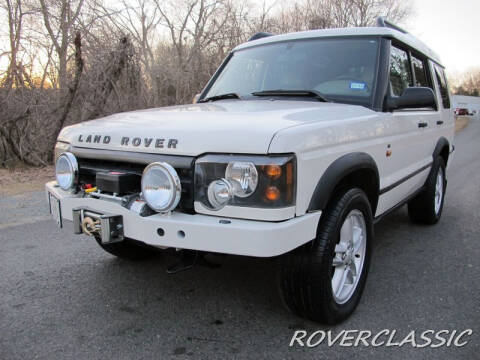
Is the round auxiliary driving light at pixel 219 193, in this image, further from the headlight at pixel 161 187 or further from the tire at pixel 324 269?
the tire at pixel 324 269

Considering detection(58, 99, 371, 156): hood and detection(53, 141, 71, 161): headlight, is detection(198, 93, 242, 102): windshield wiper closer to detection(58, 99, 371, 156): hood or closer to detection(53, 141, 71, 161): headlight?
detection(58, 99, 371, 156): hood

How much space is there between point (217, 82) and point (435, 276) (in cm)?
255

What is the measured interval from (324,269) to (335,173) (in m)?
0.54

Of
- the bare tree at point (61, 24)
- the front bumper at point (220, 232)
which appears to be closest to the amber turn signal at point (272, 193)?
the front bumper at point (220, 232)

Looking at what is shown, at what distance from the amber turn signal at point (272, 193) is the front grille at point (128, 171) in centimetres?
41

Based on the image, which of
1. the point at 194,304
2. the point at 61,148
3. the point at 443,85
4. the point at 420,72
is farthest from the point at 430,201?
the point at 61,148

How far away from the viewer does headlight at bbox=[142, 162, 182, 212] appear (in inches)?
83.3

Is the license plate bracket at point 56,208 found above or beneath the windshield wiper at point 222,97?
beneath

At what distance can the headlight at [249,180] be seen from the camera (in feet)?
6.74

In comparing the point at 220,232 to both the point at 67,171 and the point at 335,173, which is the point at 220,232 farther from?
the point at 67,171

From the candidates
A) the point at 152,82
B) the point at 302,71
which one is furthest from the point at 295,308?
the point at 152,82

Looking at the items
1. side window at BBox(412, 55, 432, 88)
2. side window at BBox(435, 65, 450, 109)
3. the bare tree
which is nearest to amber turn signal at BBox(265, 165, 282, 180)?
side window at BBox(412, 55, 432, 88)

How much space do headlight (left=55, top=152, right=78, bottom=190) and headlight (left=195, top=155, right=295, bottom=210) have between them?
99cm

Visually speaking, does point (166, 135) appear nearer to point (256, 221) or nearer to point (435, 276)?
point (256, 221)
